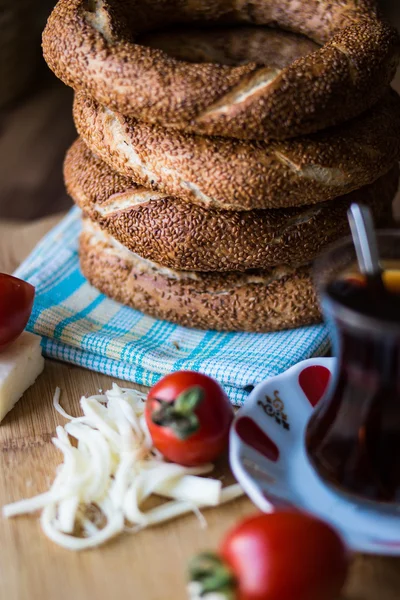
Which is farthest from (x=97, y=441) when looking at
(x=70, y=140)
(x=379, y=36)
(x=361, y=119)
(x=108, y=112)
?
(x=70, y=140)

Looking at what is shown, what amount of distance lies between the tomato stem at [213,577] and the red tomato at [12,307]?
0.91m

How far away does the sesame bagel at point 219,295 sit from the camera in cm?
224

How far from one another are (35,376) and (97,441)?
1.42ft

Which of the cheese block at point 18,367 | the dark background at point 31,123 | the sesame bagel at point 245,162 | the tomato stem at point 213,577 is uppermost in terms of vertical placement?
the sesame bagel at point 245,162

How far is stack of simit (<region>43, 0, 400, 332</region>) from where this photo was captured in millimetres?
1873

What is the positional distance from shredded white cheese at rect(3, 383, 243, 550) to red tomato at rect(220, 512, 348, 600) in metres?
0.34

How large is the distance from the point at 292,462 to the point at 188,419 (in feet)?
0.81

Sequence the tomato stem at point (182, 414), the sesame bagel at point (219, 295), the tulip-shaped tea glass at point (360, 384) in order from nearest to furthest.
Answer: the tulip-shaped tea glass at point (360, 384)
the tomato stem at point (182, 414)
the sesame bagel at point (219, 295)

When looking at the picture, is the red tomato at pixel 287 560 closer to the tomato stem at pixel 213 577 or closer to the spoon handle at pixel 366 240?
the tomato stem at pixel 213 577

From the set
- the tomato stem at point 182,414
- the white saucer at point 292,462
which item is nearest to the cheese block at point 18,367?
the tomato stem at point 182,414

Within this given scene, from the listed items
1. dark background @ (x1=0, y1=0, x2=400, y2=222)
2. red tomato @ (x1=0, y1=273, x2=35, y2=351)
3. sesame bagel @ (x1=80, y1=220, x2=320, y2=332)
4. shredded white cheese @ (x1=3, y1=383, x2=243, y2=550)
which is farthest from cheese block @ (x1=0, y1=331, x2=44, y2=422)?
dark background @ (x1=0, y1=0, x2=400, y2=222)

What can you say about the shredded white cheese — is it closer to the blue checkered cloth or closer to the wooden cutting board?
the wooden cutting board

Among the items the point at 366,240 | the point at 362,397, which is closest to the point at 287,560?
the point at 362,397

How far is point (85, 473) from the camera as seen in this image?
1757 mm
